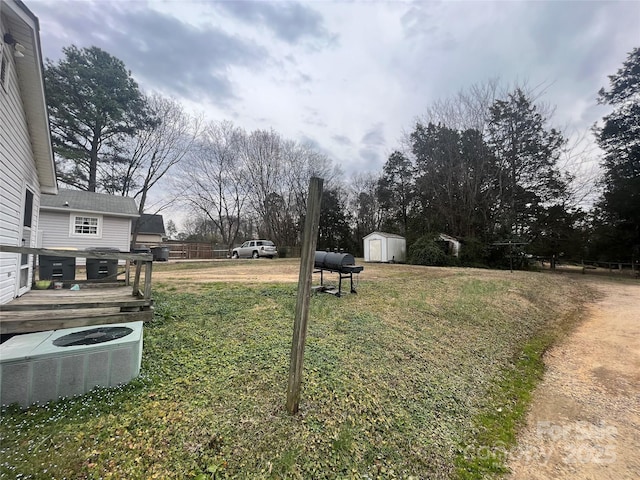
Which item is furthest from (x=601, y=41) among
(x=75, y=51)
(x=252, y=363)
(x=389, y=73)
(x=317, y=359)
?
(x=75, y=51)

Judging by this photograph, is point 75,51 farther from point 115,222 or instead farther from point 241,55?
point 241,55

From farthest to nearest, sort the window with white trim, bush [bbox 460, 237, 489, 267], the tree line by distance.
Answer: bush [bbox 460, 237, 489, 267], the tree line, the window with white trim

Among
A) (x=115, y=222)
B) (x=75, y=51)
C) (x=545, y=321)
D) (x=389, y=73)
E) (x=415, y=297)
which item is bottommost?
(x=545, y=321)

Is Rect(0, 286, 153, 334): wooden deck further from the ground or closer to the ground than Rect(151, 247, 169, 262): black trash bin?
closer to the ground

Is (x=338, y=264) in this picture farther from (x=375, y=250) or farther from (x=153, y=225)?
(x=153, y=225)

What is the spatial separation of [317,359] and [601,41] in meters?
13.7

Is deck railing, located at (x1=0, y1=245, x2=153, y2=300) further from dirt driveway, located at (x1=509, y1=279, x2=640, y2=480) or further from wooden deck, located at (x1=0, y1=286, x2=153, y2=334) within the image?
dirt driveway, located at (x1=509, y1=279, x2=640, y2=480)

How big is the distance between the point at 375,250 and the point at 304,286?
1918 cm

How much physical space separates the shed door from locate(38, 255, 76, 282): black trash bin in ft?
57.3

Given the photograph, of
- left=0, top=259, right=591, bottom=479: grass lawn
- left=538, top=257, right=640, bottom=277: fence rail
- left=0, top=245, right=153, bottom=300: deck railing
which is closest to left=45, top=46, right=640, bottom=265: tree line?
left=538, top=257, right=640, bottom=277: fence rail

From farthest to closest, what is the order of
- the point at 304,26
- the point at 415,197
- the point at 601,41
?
1. the point at 415,197
2. the point at 601,41
3. the point at 304,26

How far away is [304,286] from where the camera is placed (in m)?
2.19

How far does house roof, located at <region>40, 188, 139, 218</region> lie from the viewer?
11886 mm

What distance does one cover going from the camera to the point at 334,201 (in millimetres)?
28391
